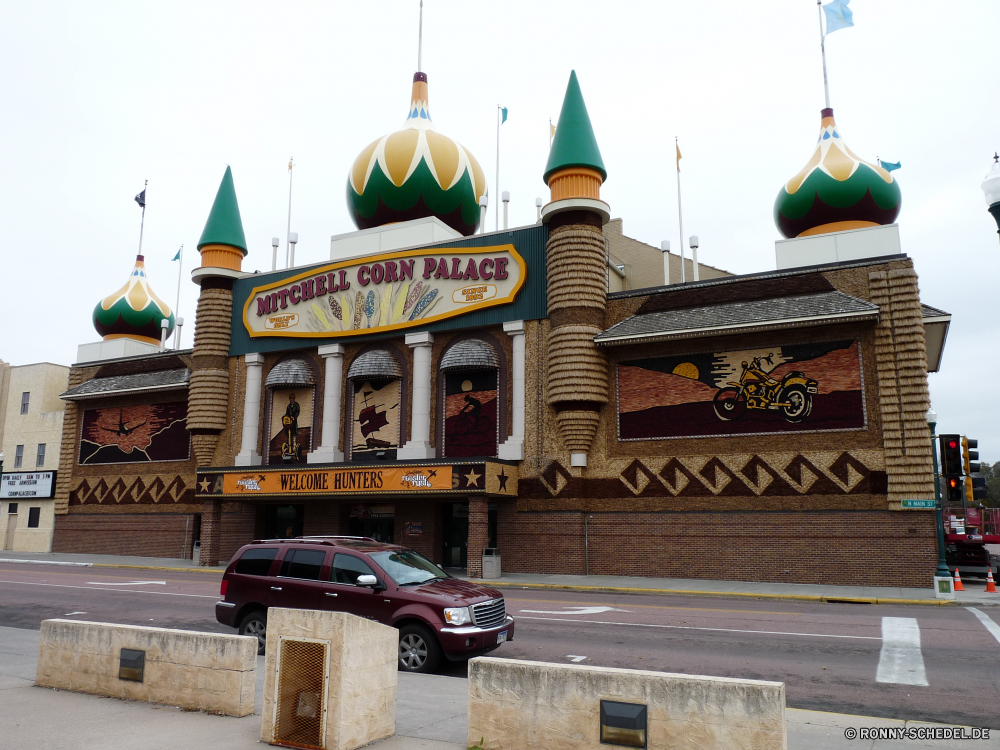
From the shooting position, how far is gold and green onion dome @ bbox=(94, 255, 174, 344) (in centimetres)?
4509

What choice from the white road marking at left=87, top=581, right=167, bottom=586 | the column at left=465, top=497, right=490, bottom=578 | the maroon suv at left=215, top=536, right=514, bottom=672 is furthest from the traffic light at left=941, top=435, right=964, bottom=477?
the white road marking at left=87, top=581, right=167, bottom=586

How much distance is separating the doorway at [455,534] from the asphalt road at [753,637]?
7625 millimetres

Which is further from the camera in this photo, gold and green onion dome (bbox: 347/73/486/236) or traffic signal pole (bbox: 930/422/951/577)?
gold and green onion dome (bbox: 347/73/486/236)

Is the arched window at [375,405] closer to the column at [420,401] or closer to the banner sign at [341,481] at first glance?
the column at [420,401]

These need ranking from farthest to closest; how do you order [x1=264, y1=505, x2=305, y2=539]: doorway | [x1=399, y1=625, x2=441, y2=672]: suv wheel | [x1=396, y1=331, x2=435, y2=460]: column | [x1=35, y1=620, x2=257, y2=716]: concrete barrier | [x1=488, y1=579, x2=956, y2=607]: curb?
[x1=264, y1=505, x2=305, y2=539]: doorway → [x1=396, y1=331, x2=435, y2=460]: column → [x1=488, y1=579, x2=956, y2=607]: curb → [x1=399, y1=625, x2=441, y2=672]: suv wheel → [x1=35, y1=620, x2=257, y2=716]: concrete barrier

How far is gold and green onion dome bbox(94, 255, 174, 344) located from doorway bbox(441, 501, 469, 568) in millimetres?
24195

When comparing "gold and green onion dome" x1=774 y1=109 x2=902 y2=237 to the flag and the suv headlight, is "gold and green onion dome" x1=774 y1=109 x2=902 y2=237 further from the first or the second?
the suv headlight

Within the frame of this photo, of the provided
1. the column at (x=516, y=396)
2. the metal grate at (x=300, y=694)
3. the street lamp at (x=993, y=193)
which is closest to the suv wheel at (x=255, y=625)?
the metal grate at (x=300, y=694)

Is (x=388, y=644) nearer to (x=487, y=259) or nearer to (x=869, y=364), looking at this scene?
(x=869, y=364)

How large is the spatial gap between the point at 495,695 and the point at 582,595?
16682 mm

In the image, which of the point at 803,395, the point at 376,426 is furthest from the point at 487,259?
the point at 803,395

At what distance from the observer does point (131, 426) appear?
4022cm

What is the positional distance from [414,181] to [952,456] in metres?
23.6

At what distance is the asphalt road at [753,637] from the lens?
981 centimetres
